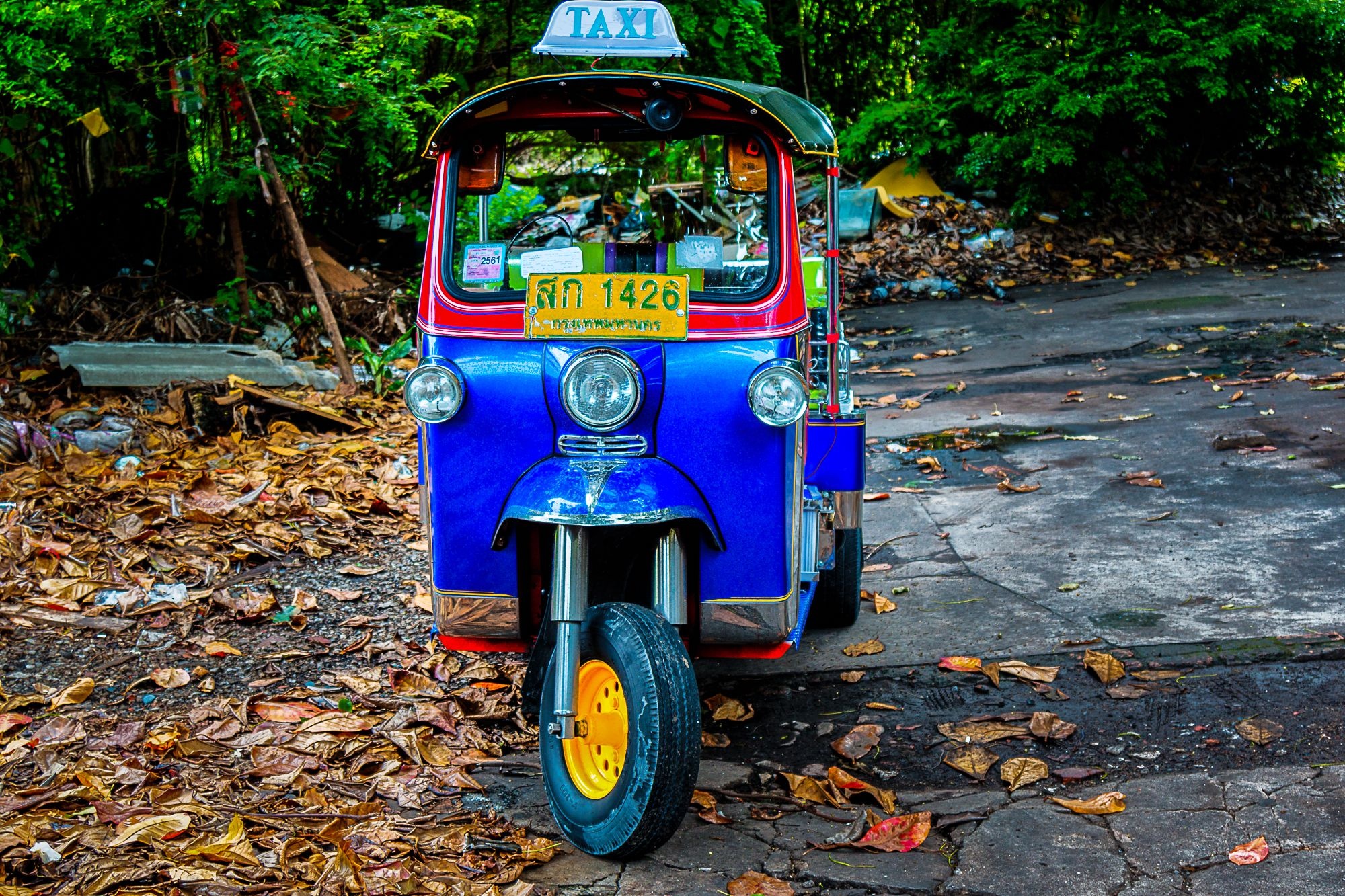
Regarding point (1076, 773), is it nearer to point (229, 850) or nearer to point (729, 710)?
point (729, 710)

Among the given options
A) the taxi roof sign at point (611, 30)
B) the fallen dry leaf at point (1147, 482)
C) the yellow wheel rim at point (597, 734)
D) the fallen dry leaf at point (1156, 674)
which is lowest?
the fallen dry leaf at point (1156, 674)

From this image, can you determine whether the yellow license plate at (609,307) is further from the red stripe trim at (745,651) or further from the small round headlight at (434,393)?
the red stripe trim at (745,651)

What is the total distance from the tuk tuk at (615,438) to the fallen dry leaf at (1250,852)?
4.63 feet

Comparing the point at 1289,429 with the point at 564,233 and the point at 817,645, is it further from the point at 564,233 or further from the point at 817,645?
the point at 564,233

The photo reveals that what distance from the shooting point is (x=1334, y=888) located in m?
3.09

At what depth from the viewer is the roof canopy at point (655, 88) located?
375 centimetres

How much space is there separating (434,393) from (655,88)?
1184 mm

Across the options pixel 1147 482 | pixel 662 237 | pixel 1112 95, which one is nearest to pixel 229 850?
pixel 662 237

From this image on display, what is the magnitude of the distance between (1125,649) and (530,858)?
2.52 m

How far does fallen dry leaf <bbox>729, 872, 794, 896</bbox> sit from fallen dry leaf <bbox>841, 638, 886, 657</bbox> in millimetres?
1701

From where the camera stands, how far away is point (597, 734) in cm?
352

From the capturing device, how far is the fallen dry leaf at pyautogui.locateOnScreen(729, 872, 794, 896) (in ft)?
10.6

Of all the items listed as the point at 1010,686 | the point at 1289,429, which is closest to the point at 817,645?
the point at 1010,686

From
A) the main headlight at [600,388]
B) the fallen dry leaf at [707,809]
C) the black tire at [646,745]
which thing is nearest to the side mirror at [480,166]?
the main headlight at [600,388]
